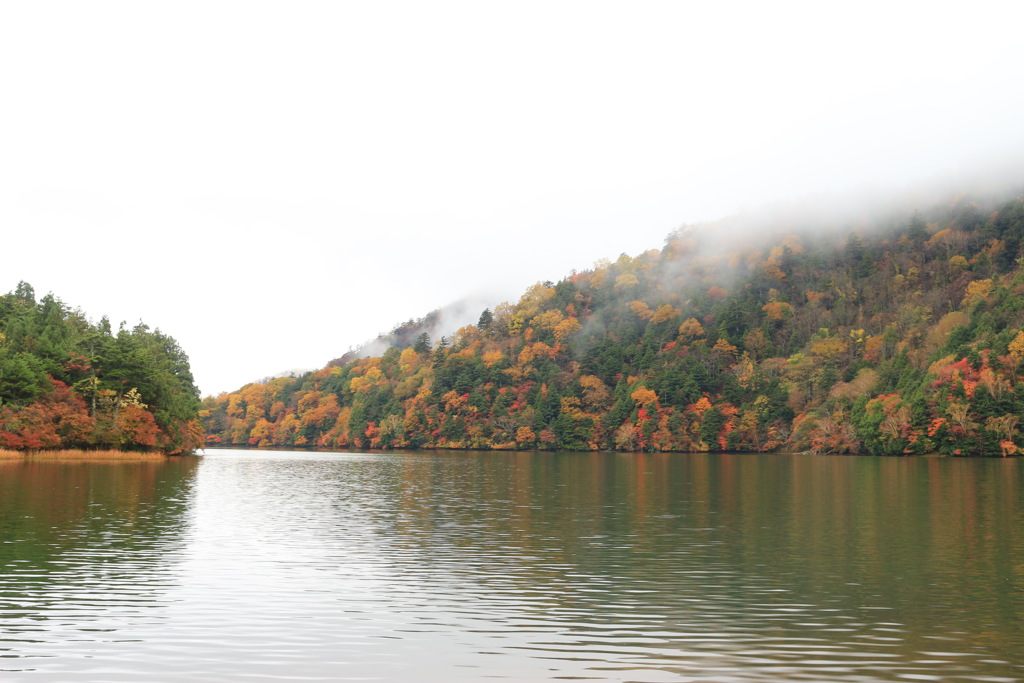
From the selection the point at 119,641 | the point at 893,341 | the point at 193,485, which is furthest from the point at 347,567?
the point at 893,341

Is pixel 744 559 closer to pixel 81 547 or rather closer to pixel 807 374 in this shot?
pixel 81 547

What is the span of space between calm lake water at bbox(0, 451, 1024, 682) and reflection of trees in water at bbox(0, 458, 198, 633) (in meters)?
0.13

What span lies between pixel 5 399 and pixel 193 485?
3177cm

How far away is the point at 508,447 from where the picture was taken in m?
174

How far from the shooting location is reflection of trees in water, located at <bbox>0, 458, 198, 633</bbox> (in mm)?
18375

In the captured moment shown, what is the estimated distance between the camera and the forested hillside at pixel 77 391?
74188 mm

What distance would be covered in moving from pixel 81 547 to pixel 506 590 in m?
14.2

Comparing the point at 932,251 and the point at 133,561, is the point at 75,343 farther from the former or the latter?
the point at 932,251

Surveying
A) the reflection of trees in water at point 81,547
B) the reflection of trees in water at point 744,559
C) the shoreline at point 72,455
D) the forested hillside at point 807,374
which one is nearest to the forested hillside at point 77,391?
the shoreline at point 72,455

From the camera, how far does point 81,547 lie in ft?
86.5

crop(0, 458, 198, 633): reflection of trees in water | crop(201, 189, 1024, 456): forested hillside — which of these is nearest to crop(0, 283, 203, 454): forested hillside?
crop(0, 458, 198, 633): reflection of trees in water

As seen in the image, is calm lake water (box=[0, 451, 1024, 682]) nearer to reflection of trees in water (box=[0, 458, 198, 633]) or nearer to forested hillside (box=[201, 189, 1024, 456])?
reflection of trees in water (box=[0, 458, 198, 633])

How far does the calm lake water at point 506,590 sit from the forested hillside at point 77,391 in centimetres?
3500

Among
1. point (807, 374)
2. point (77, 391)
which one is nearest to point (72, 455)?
point (77, 391)
